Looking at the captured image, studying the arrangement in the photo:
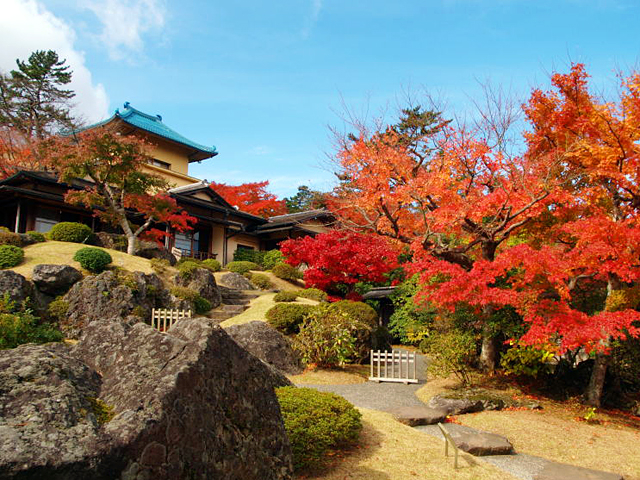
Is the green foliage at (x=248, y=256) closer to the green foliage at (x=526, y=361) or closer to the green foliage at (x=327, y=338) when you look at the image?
the green foliage at (x=327, y=338)

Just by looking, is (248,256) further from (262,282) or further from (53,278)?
(53,278)

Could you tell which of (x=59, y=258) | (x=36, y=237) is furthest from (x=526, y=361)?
(x=36, y=237)

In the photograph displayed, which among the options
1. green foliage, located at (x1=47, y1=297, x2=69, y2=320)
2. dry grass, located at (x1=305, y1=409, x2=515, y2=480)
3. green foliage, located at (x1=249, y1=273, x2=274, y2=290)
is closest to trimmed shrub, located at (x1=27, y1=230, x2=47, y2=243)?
green foliage, located at (x1=47, y1=297, x2=69, y2=320)

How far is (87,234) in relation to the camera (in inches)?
777

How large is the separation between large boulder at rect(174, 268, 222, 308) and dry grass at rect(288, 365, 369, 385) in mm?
7134

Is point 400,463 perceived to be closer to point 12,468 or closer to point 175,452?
point 175,452

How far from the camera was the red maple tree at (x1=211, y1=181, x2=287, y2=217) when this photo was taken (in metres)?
35.8

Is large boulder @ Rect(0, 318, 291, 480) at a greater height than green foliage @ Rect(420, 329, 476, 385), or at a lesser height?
greater

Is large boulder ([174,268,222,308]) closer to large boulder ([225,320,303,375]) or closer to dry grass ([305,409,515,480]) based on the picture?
large boulder ([225,320,303,375])

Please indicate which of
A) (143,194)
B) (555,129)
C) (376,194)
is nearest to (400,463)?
(376,194)

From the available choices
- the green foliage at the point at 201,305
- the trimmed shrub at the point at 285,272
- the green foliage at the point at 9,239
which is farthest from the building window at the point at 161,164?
the green foliage at the point at 201,305

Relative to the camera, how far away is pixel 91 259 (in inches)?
634

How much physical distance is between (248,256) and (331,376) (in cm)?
1855

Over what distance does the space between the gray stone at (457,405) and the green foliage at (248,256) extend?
2171cm
